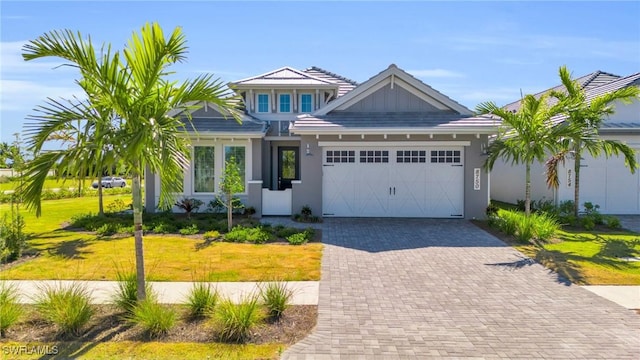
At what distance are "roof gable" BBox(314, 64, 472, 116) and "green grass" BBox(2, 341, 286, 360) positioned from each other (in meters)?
A: 11.7

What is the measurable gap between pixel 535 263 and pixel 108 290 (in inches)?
371

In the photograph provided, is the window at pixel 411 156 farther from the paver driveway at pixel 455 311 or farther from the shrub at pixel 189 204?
the shrub at pixel 189 204

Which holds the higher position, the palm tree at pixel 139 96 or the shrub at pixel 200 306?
the palm tree at pixel 139 96

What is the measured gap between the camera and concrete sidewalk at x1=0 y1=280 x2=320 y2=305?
695cm

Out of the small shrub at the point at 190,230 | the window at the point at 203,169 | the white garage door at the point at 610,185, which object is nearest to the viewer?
the small shrub at the point at 190,230

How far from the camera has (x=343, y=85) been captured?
22.0 m

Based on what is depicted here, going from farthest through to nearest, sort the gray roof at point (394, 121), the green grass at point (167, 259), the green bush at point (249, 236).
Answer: the gray roof at point (394, 121) → the green bush at point (249, 236) → the green grass at point (167, 259)

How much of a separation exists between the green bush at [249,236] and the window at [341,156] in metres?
4.38

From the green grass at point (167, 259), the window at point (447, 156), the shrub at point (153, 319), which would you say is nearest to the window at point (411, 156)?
the window at point (447, 156)

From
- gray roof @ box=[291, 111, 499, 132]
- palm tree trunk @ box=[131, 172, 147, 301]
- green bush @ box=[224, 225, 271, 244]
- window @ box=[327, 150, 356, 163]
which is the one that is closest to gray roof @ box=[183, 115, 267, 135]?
gray roof @ box=[291, 111, 499, 132]

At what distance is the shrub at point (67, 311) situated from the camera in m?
5.68

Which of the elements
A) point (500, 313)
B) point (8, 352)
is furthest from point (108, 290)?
point (500, 313)

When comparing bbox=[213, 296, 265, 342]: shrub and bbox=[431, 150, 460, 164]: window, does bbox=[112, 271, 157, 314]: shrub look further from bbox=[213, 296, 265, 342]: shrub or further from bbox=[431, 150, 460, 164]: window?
bbox=[431, 150, 460, 164]: window

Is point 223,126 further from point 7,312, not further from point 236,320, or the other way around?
point 236,320
